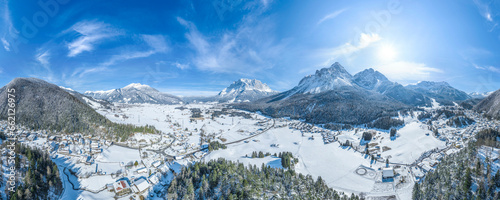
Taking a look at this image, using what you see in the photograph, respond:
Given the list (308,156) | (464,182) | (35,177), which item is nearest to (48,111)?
(35,177)

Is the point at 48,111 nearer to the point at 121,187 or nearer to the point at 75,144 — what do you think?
the point at 75,144

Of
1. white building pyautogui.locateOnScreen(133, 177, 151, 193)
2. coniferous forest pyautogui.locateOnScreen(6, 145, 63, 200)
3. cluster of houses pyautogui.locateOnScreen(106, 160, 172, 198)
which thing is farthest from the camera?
white building pyautogui.locateOnScreen(133, 177, 151, 193)

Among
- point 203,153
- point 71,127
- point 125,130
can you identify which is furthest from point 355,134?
point 71,127

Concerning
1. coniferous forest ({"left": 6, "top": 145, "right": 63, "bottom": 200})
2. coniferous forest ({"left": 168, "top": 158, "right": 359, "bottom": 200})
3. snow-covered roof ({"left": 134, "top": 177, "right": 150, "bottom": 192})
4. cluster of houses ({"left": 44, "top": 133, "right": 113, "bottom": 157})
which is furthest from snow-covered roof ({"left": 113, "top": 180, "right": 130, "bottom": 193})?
cluster of houses ({"left": 44, "top": 133, "right": 113, "bottom": 157})

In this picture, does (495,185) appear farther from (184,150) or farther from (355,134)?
(184,150)

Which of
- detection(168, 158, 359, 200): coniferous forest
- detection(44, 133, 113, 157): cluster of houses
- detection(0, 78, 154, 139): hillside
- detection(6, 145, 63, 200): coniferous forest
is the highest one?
detection(0, 78, 154, 139): hillside

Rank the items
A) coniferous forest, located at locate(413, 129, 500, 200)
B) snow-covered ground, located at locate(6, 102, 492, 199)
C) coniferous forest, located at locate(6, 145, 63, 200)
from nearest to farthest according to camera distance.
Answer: coniferous forest, located at locate(6, 145, 63, 200), coniferous forest, located at locate(413, 129, 500, 200), snow-covered ground, located at locate(6, 102, 492, 199)

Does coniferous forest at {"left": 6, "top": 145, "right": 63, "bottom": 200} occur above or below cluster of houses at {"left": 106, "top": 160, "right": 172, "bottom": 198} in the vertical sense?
above

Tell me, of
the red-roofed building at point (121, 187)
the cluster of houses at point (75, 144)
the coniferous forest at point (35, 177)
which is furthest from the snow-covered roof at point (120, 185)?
the cluster of houses at point (75, 144)

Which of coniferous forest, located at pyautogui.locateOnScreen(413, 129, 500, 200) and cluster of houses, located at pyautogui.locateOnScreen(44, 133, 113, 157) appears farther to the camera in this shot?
cluster of houses, located at pyautogui.locateOnScreen(44, 133, 113, 157)

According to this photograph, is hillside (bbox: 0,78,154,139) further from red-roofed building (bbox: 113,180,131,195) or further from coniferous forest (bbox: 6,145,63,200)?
red-roofed building (bbox: 113,180,131,195)

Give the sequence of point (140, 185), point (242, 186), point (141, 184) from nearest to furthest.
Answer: point (242, 186) < point (140, 185) < point (141, 184)

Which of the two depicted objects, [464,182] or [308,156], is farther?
[308,156]
